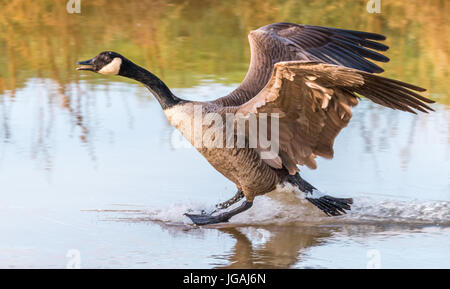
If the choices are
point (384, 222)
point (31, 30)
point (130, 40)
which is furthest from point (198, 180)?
point (31, 30)

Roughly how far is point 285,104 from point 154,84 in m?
0.98

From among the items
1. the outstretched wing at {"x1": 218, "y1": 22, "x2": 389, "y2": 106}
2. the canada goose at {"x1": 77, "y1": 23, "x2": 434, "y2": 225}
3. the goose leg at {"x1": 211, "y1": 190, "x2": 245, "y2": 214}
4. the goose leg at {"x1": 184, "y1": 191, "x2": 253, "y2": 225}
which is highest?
the outstretched wing at {"x1": 218, "y1": 22, "x2": 389, "y2": 106}

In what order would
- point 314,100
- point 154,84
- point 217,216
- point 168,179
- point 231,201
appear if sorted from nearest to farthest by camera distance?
point 314,100
point 154,84
point 217,216
point 231,201
point 168,179

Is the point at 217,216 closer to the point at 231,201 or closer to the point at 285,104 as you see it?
the point at 231,201

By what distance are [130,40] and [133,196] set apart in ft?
15.8

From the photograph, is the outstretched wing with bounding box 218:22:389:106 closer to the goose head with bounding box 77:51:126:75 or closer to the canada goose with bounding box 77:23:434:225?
the canada goose with bounding box 77:23:434:225

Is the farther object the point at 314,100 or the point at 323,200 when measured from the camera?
the point at 323,200

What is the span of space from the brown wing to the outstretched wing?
640 millimetres

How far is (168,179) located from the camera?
21.7 feet

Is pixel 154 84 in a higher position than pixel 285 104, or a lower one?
higher

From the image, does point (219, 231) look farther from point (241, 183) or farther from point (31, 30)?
point (31, 30)

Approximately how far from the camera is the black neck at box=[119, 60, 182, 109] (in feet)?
18.9

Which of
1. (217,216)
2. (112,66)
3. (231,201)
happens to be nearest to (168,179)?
(231,201)

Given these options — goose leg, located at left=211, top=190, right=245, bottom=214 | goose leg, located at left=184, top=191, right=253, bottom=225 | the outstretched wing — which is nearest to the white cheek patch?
the outstretched wing
